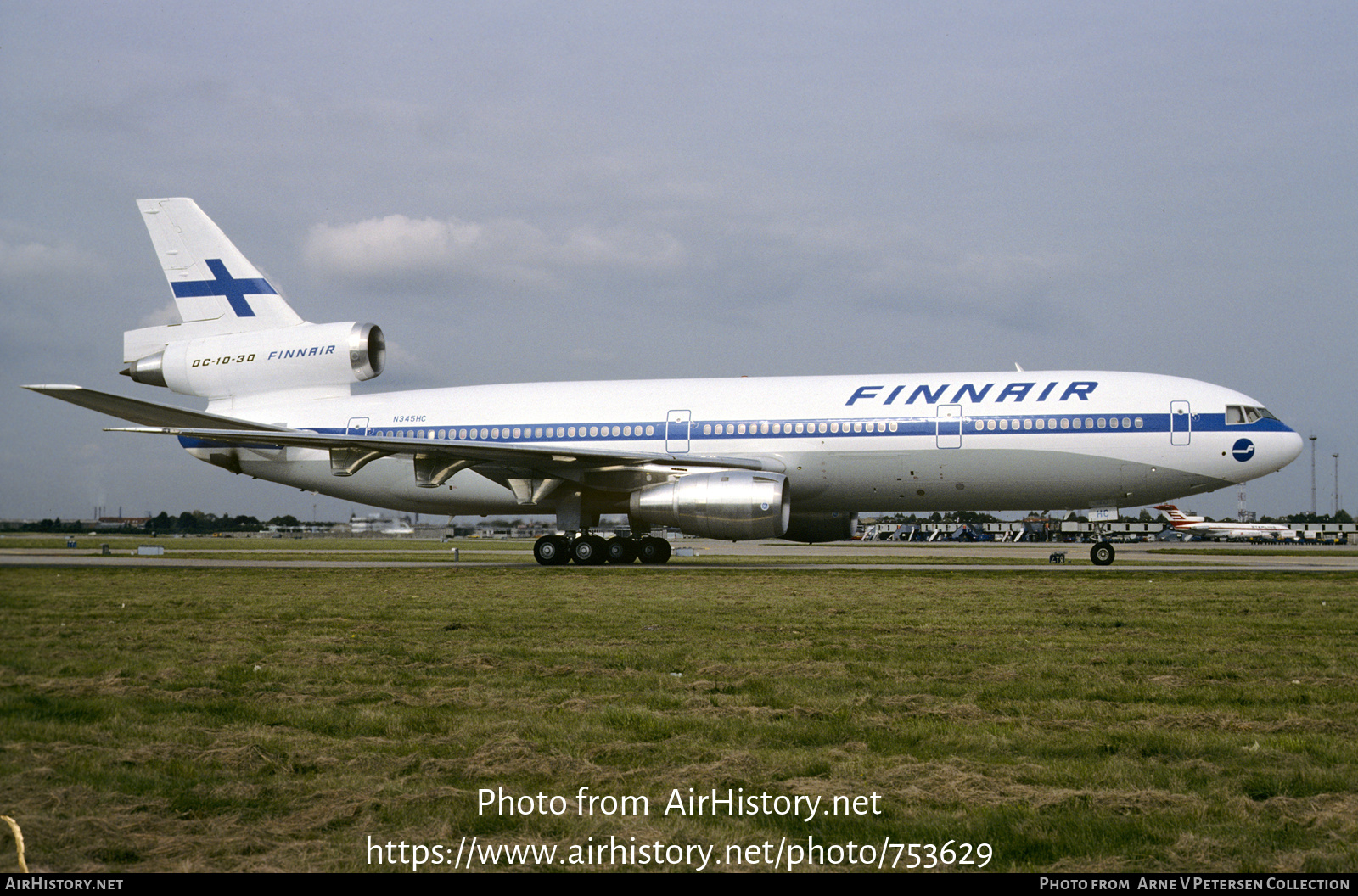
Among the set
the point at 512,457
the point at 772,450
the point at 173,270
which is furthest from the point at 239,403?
the point at 772,450

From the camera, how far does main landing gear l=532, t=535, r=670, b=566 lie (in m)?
23.2

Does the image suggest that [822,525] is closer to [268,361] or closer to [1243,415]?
[1243,415]

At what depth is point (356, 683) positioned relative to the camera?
6906 millimetres

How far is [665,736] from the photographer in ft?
17.5

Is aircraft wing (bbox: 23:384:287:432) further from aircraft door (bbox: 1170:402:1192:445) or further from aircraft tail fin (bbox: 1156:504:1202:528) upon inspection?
aircraft tail fin (bbox: 1156:504:1202:528)

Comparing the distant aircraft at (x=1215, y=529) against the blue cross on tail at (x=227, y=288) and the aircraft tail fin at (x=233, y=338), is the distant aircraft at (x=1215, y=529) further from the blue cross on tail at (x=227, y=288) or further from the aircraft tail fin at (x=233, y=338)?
the blue cross on tail at (x=227, y=288)

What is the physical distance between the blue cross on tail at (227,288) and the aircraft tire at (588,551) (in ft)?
33.1

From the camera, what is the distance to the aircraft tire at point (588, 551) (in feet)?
76.2

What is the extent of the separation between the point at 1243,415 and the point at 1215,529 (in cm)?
7598

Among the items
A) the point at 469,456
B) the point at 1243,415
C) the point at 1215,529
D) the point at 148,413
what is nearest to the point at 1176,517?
the point at 1215,529

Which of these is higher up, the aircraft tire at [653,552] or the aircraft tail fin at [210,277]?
the aircraft tail fin at [210,277]

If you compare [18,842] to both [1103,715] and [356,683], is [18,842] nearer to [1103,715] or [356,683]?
[356,683]

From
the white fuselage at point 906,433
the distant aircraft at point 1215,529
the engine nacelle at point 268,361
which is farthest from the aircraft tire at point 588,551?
the distant aircraft at point 1215,529

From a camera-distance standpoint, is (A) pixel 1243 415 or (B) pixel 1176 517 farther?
(B) pixel 1176 517
